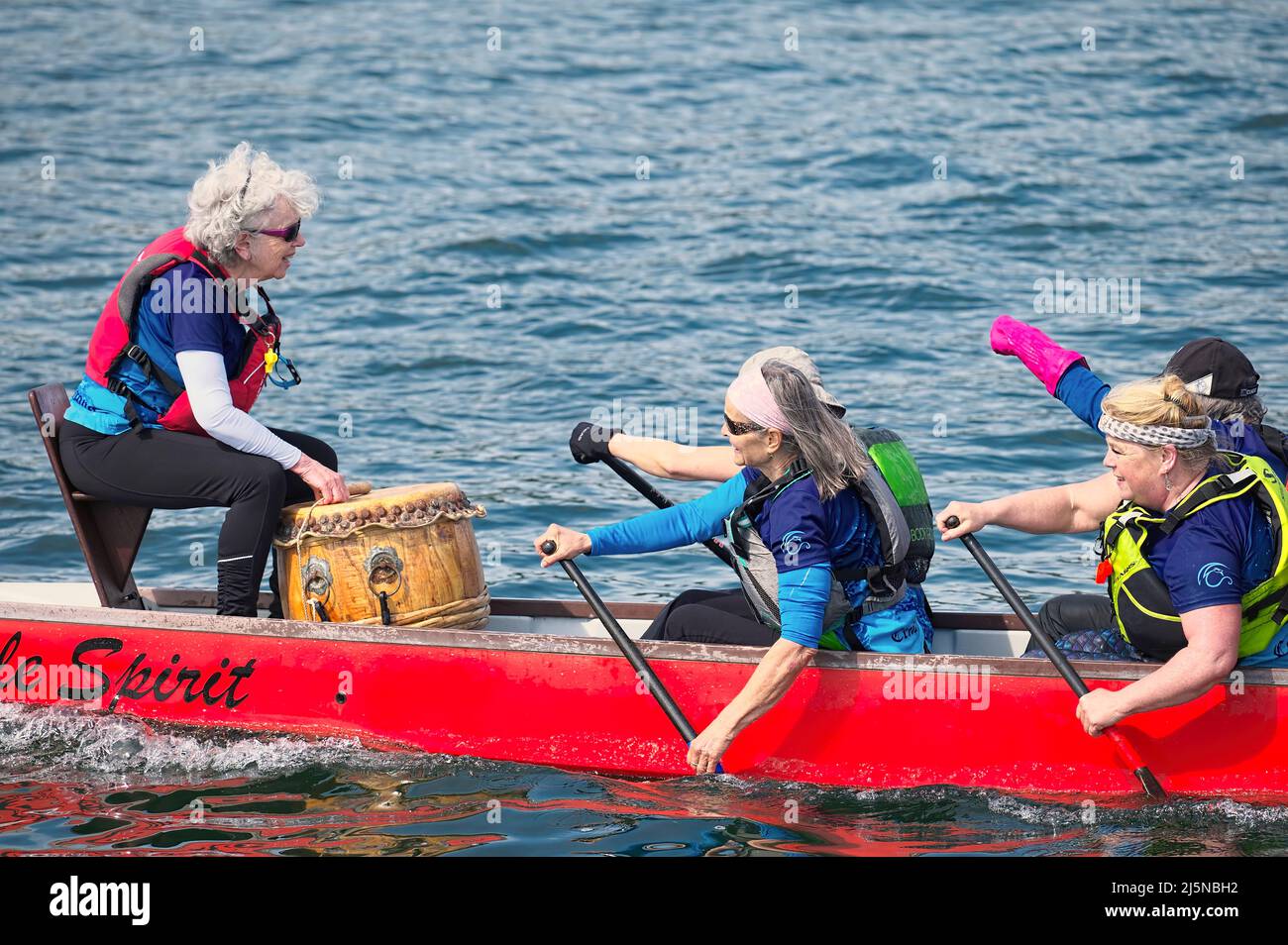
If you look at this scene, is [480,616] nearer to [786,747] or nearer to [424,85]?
[786,747]

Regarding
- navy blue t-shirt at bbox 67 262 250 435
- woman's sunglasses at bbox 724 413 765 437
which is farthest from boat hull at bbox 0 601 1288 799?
woman's sunglasses at bbox 724 413 765 437

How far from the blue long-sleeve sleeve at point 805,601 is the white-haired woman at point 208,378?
6.16 feet

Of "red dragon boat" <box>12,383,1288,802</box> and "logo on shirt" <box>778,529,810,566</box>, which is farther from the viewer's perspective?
"red dragon boat" <box>12,383,1288,802</box>

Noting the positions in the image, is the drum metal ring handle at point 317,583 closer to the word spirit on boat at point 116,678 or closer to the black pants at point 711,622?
the word spirit on boat at point 116,678

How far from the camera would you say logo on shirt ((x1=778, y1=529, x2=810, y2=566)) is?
17.3 ft

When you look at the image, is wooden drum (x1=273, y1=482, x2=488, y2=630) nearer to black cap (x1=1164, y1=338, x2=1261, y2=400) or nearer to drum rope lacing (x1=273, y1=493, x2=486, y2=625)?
drum rope lacing (x1=273, y1=493, x2=486, y2=625)

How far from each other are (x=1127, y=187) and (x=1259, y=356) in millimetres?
4444

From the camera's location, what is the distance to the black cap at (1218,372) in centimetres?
547

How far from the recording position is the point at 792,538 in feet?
17.3

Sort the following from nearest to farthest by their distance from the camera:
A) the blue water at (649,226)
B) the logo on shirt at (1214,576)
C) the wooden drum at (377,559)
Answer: the logo on shirt at (1214,576), the wooden drum at (377,559), the blue water at (649,226)

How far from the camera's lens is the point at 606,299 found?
13828 millimetres

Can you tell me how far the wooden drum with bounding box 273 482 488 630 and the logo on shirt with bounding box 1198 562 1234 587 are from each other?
2.77 metres

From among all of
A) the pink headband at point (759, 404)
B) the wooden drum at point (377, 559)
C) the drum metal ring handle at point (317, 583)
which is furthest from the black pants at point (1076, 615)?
the drum metal ring handle at point (317, 583)
